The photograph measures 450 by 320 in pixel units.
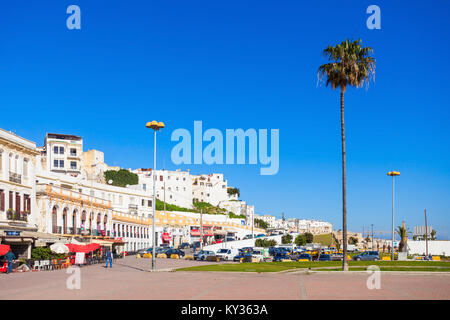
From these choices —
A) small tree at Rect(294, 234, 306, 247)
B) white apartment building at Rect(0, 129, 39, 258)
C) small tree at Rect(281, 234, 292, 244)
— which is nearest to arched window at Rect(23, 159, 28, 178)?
white apartment building at Rect(0, 129, 39, 258)

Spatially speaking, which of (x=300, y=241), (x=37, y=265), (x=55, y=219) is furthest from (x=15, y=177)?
(x=300, y=241)

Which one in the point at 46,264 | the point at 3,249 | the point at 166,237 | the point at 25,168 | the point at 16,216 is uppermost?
the point at 25,168

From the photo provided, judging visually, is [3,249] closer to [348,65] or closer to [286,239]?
[348,65]

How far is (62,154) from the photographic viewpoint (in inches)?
4486

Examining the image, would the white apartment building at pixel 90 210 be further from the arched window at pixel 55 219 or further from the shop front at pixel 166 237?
the shop front at pixel 166 237

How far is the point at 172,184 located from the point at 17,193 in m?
129

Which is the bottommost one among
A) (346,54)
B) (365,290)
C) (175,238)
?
(175,238)

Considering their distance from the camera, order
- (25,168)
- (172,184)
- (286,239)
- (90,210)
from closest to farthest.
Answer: (25,168) < (90,210) < (286,239) < (172,184)

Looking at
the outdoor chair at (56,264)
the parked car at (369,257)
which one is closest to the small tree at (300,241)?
the parked car at (369,257)
